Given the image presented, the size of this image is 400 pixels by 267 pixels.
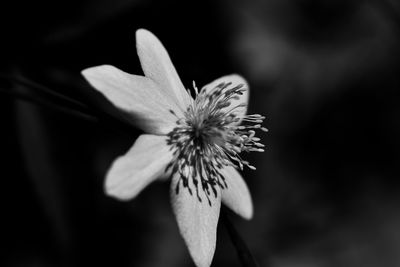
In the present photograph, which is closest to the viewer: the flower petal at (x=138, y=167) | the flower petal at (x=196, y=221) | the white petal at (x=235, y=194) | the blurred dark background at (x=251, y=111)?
the flower petal at (x=138, y=167)

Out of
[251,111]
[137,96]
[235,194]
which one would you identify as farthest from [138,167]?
[251,111]

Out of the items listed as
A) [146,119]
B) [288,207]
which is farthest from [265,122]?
[146,119]

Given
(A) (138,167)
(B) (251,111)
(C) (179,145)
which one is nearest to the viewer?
(A) (138,167)

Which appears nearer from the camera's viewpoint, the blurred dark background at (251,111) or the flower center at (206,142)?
the flower center at (206,142)

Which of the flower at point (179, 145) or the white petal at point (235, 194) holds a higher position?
the flower at point (179, 145)

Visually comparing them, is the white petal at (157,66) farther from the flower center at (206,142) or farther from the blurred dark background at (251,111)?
the blurred dark background at (251,111)

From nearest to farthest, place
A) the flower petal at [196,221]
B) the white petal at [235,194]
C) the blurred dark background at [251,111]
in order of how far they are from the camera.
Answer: the flower petal at [196,221] → the white petal at [235,194] → the blurred dark background at [251,111]

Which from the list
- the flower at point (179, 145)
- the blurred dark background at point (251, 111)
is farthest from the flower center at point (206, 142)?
the blurred dark background at point (251, 111)

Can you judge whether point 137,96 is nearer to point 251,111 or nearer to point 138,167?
point 138,167

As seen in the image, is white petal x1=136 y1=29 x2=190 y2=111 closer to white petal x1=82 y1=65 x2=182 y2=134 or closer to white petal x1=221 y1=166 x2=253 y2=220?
white petal x1=82 y1=65 x2=182 y2=134
